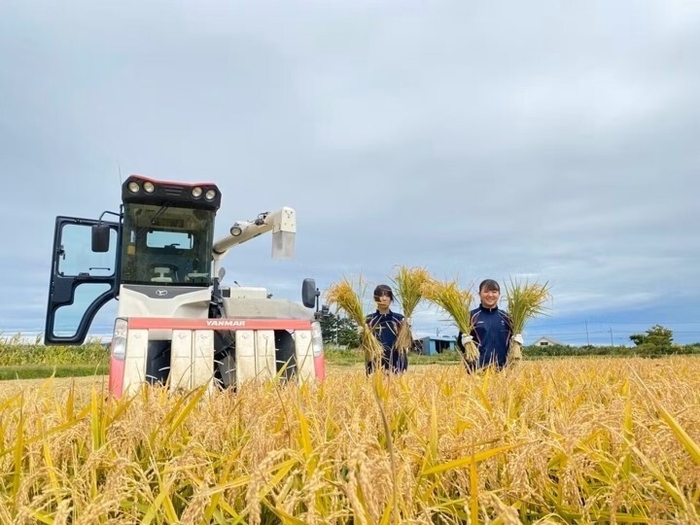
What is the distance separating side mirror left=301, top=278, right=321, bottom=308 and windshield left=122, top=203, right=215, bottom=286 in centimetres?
119

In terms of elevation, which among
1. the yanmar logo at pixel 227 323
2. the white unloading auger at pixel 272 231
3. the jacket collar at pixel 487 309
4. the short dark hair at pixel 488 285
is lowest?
the yanmar logo at pixel 227 323

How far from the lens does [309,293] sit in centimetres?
577

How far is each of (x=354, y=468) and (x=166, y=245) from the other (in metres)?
5.72

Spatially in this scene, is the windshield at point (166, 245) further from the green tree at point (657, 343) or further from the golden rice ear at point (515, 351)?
the green tree at point (657, 343)

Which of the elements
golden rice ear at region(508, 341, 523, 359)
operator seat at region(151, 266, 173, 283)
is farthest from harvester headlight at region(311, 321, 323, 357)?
operator seat at region(151, 266, 173, 283)

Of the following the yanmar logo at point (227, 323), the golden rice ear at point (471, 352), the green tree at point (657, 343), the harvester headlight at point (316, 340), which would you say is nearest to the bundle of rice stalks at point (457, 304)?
the golden rice ear at point (471, 352)

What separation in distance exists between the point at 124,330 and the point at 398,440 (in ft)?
10.9

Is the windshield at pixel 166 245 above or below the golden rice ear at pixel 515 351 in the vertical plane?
above

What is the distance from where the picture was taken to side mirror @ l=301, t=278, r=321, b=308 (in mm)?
5750

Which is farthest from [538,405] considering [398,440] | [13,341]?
[13,341]

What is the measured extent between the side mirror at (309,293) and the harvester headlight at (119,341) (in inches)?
78.8

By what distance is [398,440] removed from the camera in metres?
1.62

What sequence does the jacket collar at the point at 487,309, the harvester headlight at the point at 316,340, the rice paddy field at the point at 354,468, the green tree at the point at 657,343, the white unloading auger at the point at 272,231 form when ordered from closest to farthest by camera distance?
the rice paddy field at the point at 354,468 < the harvester headlight at the point at 316,340 < the jacket collar at the point at 487,309 < the white unloading auger at the point at 272,231 < the green tree at the point at 657,343

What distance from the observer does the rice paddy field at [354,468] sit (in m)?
1.03
